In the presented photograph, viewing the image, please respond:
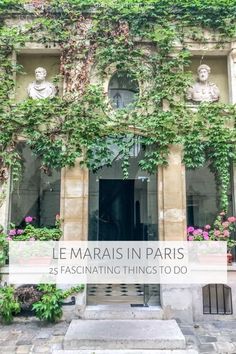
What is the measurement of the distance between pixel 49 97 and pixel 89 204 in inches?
83.3

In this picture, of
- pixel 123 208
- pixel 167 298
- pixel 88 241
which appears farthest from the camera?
pixel 123 208

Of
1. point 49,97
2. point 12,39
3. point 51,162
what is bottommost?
point 51,162

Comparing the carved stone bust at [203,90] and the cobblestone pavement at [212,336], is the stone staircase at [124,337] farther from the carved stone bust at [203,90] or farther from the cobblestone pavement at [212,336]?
the carved stone bust at [203,90]

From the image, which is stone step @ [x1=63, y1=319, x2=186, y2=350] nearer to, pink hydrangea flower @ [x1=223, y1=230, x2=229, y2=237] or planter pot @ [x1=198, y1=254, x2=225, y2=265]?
planter pot @ [x1=198, y1=254, x2=225, y2=265]

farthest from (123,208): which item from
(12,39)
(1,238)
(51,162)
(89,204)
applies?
(12,39)

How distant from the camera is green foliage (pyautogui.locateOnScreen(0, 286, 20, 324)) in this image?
5.25 meters

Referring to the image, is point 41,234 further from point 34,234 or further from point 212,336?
point 212,336

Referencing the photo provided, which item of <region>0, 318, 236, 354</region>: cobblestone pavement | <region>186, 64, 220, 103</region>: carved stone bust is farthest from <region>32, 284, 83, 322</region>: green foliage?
<region>186, 64, 220, 103</region>: carved stone bust

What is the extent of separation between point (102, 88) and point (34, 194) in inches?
92.1

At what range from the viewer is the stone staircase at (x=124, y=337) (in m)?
4.29

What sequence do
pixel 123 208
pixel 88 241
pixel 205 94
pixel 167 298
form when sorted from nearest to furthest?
pixel 167 298, pixel 88 241, pixel 205 94, pixel 123 208

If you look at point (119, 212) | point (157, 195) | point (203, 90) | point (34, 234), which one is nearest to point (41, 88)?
point (34, 234)

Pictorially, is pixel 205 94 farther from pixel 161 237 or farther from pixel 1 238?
pixel 1 238

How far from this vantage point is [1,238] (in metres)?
5.57
